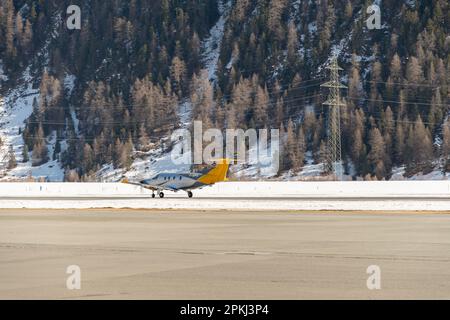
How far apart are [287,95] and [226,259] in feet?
496

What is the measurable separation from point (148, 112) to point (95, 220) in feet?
452

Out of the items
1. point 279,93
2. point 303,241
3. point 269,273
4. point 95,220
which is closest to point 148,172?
point 279,93

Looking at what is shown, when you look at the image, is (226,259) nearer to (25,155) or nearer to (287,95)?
(287,95)

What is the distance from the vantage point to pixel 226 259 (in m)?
23.4

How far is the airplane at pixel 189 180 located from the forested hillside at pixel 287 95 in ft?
200

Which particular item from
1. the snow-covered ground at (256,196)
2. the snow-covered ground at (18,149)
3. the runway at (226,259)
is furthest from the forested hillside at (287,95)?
the runway at (226,259)

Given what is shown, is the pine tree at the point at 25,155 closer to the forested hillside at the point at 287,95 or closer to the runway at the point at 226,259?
the forested hillside at the point at 287,95

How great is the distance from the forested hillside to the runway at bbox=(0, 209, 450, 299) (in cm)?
10750

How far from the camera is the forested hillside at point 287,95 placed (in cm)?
15350

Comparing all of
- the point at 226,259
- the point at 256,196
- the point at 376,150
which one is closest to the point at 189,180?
the point at 256,196

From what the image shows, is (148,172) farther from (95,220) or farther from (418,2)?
(95,220)

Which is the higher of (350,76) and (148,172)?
(350,76)

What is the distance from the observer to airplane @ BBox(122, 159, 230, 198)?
87125 mm

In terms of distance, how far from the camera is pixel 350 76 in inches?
6688
